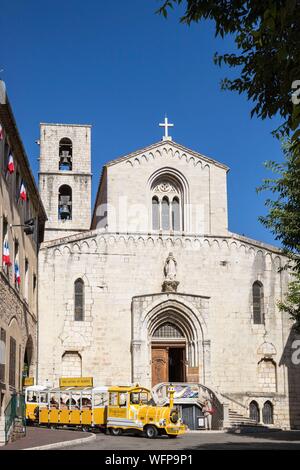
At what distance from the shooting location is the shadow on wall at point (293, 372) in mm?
33344

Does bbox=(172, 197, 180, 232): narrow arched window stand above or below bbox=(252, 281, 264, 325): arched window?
above

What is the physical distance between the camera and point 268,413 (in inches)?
1307

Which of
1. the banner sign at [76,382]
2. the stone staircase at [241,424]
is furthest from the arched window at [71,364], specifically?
the stone staircase at [241,424]

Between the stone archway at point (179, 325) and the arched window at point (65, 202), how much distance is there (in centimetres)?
1405

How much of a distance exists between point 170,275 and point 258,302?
4.59 meters

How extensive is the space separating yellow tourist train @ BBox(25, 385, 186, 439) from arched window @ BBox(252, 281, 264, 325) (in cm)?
887

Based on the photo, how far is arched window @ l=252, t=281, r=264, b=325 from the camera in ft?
112

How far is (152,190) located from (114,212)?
2.44 metres

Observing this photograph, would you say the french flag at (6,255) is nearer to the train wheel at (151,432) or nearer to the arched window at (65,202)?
the train wheel at (151,432)

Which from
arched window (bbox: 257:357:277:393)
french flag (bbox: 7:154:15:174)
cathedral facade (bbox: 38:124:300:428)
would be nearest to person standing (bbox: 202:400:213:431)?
cathedral facade (bbox: 38:124:300:428)

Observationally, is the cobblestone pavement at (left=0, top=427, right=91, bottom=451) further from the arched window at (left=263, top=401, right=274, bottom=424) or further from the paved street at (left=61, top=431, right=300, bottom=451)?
the arched window at (left=263, top=401, right=274, bottom=424)

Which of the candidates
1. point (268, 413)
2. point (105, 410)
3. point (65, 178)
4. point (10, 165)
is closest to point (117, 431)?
point (105, 410)
